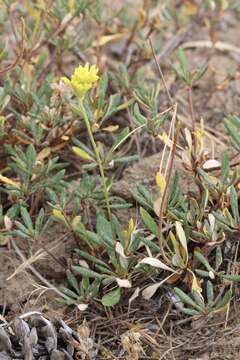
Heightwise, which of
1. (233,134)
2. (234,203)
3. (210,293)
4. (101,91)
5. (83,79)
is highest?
(83,79)

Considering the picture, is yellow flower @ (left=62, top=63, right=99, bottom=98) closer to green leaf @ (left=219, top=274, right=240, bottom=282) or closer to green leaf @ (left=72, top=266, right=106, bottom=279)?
green leaf @ (left=72, top=266, right=106, bottom=279)

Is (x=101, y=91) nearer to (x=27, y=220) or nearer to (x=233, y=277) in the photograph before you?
(x=27, y=220)

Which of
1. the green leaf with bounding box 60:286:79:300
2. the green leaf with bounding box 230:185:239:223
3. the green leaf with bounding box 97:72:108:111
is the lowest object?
the green leaf with bounding box 60:286:79:300

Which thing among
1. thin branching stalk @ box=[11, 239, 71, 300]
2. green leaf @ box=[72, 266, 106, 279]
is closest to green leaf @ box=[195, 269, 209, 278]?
green leaf @ box=[72, 266, 106, 279]

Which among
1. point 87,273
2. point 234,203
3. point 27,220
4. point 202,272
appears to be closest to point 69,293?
point 87,273

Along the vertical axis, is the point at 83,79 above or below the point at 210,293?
above
